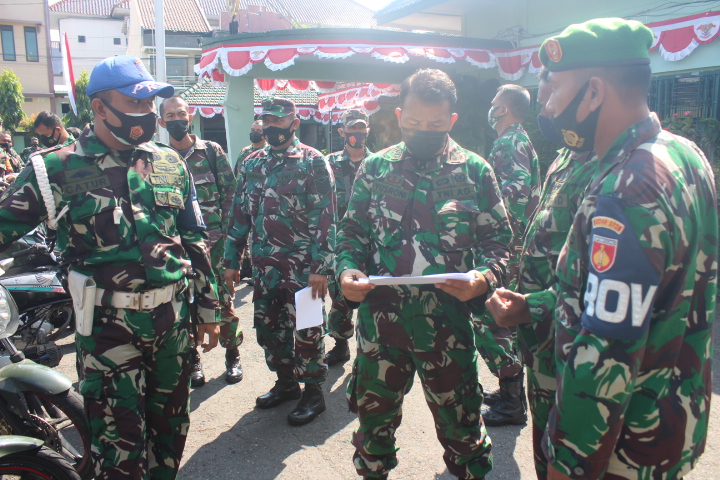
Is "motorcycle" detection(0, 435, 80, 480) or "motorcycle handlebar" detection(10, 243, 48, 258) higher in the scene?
"motorcycle handlebar" detection(10, 243, 48, 258)

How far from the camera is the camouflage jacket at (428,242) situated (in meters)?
2.42

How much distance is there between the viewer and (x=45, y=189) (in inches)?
90.0

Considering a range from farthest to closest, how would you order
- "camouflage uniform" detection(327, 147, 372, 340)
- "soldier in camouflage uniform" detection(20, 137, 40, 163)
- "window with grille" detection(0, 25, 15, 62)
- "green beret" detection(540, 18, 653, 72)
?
1. "window with grille" detection(0, 25, 15, 62)
2. "soldier in camouflage uniform" detection(20, 137, 40, 163)
3. "camouflage uniform" detection(327, 147, 372, 340)
4. "green beret" detection(540, 18, 653, 72)

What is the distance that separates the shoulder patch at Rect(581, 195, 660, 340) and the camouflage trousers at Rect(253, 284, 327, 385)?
258 centimetres

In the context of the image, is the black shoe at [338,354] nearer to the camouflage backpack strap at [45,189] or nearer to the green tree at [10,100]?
the camouflage backpack strap at [45,189]

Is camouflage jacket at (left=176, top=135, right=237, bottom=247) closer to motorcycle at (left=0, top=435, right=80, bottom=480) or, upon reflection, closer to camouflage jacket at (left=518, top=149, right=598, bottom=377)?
motorcycle at (left=0, top=435, right=80, bottom=480)

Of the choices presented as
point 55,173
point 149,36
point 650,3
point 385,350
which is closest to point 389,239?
point 385,350

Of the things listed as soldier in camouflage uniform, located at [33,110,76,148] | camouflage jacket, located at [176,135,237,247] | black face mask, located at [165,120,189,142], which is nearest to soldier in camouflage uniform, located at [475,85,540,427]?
camouflage jacket, located at [176,135,237,247]

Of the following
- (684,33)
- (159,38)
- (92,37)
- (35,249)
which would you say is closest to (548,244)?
(35,249)

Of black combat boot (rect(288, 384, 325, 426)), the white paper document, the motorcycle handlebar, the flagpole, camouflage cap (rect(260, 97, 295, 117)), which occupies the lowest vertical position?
black combat boot (rect(288, 384, 325, 426))

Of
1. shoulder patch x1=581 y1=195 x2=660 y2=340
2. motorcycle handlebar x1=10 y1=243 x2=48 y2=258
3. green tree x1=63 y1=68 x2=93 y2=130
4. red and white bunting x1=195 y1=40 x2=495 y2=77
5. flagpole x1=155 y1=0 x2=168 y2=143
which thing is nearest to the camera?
shoulder patch x1=581 y1=195 x2=660 y2=340

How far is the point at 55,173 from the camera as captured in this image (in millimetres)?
2330

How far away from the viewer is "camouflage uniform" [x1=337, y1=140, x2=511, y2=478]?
2422 mm

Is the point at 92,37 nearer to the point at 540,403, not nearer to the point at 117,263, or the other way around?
the point at 117,263
